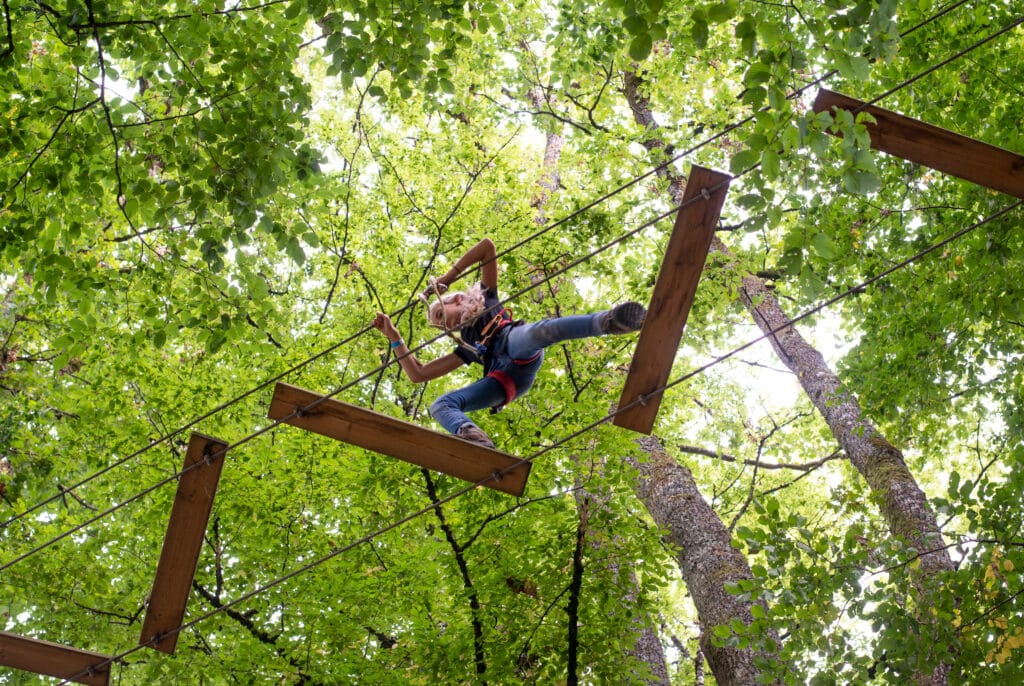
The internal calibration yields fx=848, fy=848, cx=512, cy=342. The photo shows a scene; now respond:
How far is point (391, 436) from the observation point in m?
3.82

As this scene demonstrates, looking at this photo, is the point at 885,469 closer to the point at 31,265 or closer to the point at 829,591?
the point at 829,591

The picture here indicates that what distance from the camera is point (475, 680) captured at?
6008mm

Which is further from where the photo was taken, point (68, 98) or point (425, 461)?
point (68, 98)

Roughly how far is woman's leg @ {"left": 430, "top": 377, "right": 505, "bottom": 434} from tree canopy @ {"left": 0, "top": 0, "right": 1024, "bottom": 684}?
0.66 m

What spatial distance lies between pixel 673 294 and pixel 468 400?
4.60 feet

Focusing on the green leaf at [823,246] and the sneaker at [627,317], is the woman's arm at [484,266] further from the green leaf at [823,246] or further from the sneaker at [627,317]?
the green leaf at [823,246]

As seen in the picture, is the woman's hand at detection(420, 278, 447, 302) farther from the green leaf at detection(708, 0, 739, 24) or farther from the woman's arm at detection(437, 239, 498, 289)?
the green leaf at detection(708, 0, 739, 24)

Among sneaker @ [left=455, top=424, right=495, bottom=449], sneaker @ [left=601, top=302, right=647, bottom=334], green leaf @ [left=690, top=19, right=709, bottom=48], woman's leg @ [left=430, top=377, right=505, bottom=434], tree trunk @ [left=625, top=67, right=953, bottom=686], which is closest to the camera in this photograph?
green leaf @ [left=690, top=19, right=709, bottom=48]

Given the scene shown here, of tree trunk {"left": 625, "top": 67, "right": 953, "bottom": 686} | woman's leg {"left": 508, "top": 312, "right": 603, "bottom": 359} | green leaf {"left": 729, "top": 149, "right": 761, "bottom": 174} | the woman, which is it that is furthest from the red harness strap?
tree trunk {"left": 625, "top": 67, "right": 953, "bottom": 686}

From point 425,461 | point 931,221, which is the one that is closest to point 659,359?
point 425,461

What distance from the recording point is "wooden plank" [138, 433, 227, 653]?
12.6 feet

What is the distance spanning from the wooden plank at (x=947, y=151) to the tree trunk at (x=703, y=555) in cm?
385

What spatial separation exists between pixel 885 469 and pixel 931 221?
2.41m

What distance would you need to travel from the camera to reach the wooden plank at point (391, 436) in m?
3.74
